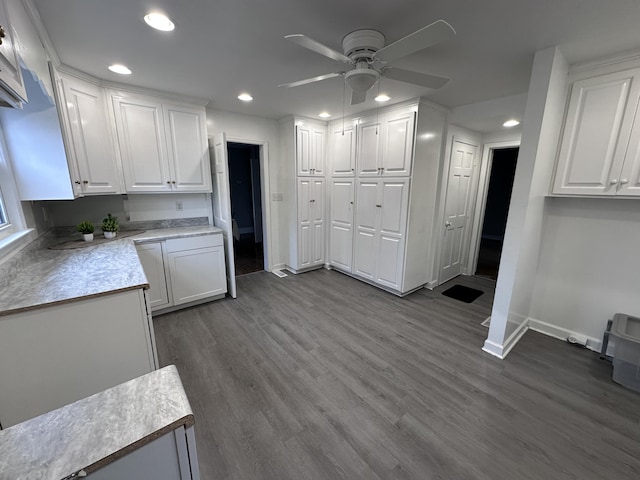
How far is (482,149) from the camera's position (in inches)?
152

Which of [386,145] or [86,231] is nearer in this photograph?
[86,231]

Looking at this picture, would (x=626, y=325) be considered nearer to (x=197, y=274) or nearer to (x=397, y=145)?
(x=397, y=145)

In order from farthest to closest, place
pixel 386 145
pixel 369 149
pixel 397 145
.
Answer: pixel 369 149
pixel 386 145
pixel 397 145

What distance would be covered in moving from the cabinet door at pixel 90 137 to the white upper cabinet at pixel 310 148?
7.10 ft

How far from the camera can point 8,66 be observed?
1.03m

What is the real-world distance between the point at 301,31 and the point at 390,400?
2530mm

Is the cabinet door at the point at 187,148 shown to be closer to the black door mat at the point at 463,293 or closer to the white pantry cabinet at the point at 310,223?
the white pantry cabinet at the point at 310,223

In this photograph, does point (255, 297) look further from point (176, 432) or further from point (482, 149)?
point (482, 149)

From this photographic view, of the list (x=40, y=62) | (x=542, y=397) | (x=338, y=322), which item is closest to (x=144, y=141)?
(x=40, y=62)

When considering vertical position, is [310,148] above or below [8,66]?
above

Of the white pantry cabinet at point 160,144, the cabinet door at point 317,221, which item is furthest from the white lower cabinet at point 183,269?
the cabinet door at point 317,221

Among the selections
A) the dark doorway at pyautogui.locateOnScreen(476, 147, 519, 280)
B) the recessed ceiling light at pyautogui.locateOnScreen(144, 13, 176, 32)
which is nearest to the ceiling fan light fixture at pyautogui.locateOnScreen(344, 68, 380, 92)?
the recessed ceiling light at pyautogui.locateOnScreen(144, 13, 176, 32)

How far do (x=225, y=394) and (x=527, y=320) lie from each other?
2.98 m

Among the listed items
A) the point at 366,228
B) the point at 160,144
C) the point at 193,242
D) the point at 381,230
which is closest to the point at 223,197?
the point at 193,242
